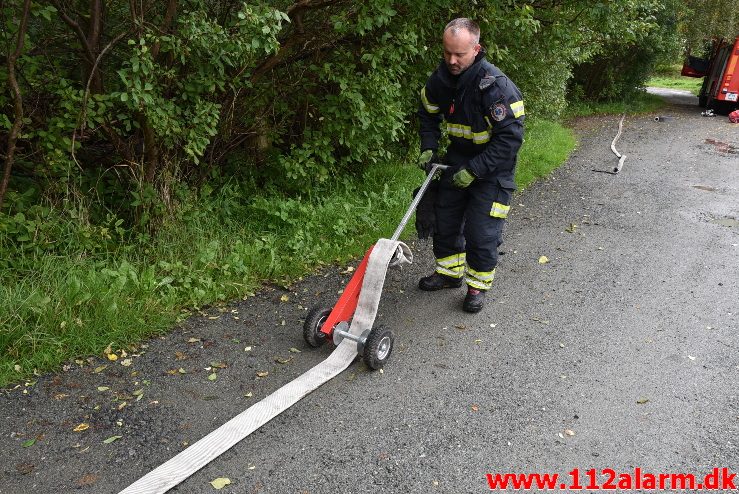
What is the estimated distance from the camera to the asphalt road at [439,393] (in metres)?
2.98

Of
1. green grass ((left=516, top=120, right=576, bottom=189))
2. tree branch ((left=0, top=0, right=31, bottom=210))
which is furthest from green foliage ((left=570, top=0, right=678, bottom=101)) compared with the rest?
tree branch ((left=0, top=0, right=31, bottom=210))

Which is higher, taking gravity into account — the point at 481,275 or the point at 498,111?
the point at 498,111

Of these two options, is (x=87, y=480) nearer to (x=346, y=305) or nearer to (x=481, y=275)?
(x=346, y=305)

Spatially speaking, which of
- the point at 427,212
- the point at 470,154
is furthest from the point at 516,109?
the point at 427,212

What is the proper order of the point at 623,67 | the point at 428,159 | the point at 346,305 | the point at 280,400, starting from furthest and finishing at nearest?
the point at 623,67, the point at 428,159, the point at 346,305, the point at 280,400

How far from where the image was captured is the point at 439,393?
3.62 meters

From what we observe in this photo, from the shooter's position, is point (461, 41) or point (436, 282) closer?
point (461, 41)

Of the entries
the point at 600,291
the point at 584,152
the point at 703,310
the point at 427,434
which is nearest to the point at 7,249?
the point at 427,434

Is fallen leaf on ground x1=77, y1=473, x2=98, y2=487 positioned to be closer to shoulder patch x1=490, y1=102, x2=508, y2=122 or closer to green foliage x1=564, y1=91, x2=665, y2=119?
shoulder patch x1=490, y1=102, x2=508, y2=122

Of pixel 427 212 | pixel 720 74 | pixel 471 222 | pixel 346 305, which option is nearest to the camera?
pixel 346 305

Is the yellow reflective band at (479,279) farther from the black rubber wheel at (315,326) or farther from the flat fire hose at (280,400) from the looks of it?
the black rubber wheel at (315,326)

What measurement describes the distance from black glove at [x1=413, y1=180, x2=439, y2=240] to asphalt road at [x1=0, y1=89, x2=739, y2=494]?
54 centimetres

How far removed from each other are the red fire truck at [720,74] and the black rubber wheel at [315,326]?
1846cm

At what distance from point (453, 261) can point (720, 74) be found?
719 inches
